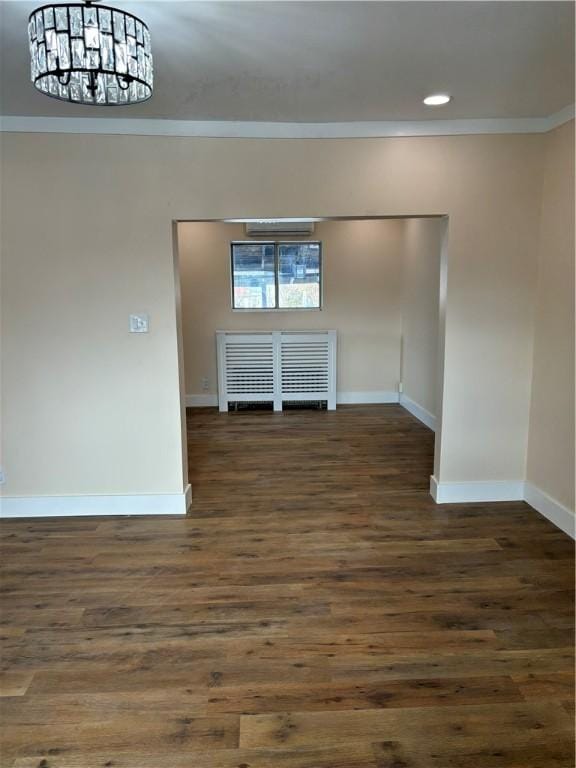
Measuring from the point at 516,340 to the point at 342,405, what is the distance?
3166 millimetres

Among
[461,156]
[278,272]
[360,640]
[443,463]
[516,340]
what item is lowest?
[360,640]

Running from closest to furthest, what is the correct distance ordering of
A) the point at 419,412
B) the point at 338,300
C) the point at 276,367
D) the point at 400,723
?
the point at 400,723
the point at 419,412
the point at 276,367
the point at 338,300

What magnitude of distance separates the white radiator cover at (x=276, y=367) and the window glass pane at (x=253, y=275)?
1.53ft

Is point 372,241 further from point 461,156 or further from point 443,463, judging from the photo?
point 443,463

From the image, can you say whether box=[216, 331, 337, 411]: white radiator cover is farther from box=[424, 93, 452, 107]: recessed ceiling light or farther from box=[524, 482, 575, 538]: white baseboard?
box=[424, 93, 452, 107]: recessed ceiling light

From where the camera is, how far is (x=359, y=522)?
3215mm

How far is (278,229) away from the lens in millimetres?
5910

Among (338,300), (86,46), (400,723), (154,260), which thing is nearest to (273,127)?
(154,260)

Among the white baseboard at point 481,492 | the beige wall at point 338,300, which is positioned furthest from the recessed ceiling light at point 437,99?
the beige wall at point 338,300

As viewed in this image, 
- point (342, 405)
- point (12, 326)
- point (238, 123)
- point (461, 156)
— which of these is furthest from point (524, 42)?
point (342, 405)

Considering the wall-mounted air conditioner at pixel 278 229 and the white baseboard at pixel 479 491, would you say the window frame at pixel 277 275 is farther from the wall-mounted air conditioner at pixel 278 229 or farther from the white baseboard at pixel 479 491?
the white baseboard at pixel 479 491

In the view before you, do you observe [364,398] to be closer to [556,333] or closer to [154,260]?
[556,333]

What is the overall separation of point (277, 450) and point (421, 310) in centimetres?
225

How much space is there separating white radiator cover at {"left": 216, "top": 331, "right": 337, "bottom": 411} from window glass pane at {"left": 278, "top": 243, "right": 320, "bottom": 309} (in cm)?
46
